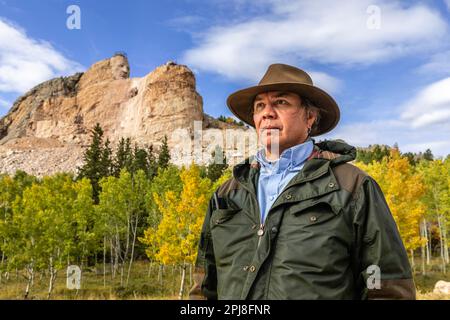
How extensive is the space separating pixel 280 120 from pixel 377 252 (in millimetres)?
1124

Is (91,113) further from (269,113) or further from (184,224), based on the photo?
(269,113)

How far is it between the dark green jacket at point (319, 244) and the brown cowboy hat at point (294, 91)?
0.55 m

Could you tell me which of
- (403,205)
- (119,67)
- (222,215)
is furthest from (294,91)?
(119,67)

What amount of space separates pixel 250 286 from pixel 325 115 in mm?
1581

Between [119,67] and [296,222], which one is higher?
[119,67]

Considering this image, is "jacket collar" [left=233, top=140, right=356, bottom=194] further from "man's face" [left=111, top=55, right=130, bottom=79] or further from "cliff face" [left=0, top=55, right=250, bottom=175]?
"man's face" [left=111, top=55, right=130, bottom=79]

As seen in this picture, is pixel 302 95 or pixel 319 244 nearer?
pixel 319 244

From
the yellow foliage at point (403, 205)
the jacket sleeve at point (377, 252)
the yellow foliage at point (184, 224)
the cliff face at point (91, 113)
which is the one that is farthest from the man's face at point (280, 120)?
the cliff face at point (91, 113)

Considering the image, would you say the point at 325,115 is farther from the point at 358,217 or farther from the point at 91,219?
the point at 91,219

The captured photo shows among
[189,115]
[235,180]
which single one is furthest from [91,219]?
[189,115]

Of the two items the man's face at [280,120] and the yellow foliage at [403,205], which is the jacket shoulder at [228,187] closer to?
the man's face at [280,120]

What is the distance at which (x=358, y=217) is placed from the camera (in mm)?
2414

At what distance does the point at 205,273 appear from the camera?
3.04 m

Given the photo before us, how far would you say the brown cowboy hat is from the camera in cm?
290
